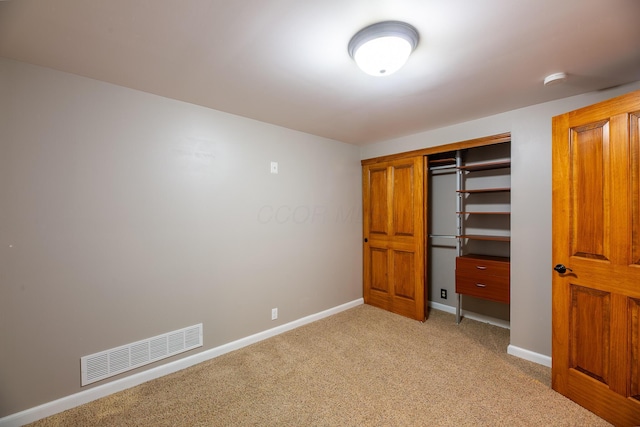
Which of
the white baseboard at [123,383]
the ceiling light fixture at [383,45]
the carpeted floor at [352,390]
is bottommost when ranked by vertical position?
the carpeted floor at [352,390]

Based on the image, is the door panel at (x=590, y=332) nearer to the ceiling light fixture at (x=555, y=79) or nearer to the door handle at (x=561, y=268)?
the door handle at (x=561, y=268)

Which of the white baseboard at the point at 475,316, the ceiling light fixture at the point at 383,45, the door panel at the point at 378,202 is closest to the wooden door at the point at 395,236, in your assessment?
the door panel at the point at 378,202

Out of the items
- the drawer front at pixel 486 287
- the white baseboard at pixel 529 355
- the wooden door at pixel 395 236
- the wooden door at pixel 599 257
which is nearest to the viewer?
the wooden door at pixel 599 257

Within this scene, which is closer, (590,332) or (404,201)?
(590,332)

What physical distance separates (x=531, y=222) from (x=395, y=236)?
1.50 m

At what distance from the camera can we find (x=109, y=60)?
1758mm

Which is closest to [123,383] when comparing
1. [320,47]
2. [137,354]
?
[137,354]

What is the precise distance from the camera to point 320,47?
1.61m

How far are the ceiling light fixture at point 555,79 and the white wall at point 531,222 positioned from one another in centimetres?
55

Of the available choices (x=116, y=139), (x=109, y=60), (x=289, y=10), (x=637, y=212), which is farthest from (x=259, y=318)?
(x=637, y=212)

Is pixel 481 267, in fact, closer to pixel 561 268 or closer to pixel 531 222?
pixel 531 222

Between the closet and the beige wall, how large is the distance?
1135 mm

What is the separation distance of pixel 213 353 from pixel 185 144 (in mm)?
1966

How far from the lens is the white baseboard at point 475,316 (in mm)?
3223
